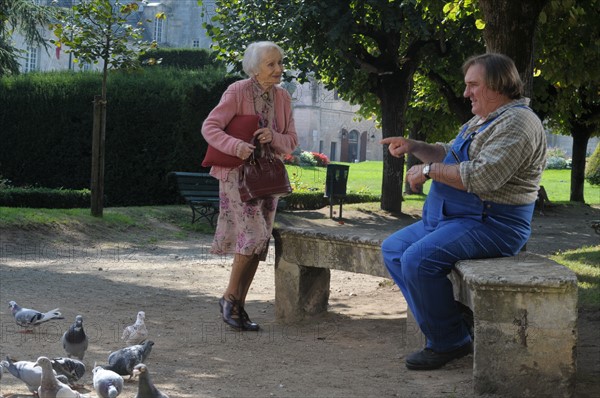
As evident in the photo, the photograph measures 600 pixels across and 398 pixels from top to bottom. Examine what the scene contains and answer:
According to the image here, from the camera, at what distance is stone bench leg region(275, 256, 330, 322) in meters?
7.18

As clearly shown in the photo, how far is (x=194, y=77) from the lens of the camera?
819 inches

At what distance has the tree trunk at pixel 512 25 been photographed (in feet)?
26.3

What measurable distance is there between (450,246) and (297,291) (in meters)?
2.27

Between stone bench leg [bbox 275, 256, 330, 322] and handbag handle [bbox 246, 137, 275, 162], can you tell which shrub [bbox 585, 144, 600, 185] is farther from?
handbag handle [bbox 246, 137, 275, 162]

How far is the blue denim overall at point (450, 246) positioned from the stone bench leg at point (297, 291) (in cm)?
184

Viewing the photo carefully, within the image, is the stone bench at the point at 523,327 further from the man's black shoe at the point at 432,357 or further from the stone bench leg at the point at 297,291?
the stone bench leg at the point at 297,291

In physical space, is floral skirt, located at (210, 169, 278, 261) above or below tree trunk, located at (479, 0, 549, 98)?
below

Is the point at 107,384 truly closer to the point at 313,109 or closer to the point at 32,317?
the point at 32,317

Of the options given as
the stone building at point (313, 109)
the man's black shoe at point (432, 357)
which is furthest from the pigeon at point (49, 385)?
the stone building at point (313, 109)

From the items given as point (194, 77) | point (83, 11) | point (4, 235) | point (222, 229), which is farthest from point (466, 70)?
point (194, 77)

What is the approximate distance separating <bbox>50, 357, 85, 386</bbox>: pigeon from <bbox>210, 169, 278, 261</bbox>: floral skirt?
2014 mm

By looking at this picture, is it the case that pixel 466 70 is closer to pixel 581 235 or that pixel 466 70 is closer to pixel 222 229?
pixel 222 229

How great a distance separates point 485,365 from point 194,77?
16847 millimetres

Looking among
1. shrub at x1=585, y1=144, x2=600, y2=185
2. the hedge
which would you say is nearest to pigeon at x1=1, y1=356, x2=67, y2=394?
the hedge
